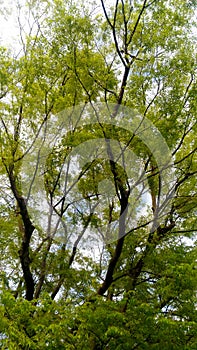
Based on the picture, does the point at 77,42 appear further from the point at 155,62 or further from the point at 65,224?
Answer: the point at 65,224

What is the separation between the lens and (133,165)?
26.6 feet

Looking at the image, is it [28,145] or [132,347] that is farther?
[28,145]

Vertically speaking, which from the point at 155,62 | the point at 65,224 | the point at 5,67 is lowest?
the point at 65,224

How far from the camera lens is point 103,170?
29.3 feet

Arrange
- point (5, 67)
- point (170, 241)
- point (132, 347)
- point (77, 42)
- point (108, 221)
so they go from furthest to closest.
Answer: point (108, 221), point (170, 241), point (5, 67), point (77, 42), point (132, 347)

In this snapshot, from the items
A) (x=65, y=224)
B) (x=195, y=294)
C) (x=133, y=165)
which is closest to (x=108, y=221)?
(x=65, y=224)

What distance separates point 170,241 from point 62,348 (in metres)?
4.61

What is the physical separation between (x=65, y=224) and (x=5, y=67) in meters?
3.98

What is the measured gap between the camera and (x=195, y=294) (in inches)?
285

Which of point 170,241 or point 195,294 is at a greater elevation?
point 170,241

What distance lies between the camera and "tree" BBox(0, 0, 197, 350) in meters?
6.53

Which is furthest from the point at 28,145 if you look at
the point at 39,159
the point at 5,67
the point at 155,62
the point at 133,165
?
the point at 155,62

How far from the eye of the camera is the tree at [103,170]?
653 centimetres

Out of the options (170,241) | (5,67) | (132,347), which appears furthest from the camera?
(170,241)
